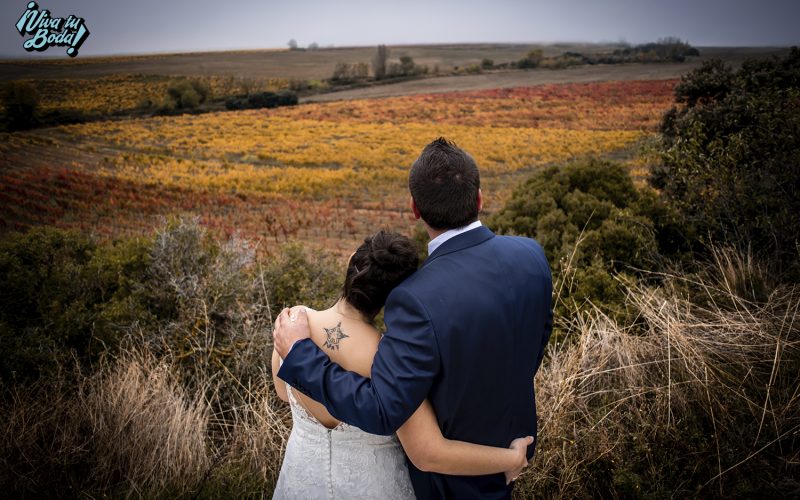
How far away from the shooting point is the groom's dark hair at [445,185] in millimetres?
1666

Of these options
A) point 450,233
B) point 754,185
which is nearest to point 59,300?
point 450,233

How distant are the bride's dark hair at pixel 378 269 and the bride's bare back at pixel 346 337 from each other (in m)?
0.06

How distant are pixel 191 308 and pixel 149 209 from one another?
404 inches

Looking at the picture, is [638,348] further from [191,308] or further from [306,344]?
[191,308]

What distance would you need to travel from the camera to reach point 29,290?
526 cm

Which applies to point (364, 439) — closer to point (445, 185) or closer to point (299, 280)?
point (445, 185)

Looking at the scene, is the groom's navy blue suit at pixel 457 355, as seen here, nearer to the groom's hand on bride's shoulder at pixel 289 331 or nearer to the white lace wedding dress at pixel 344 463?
the groom's hand on bride's shoulder at pixel 289 331

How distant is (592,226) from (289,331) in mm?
5372

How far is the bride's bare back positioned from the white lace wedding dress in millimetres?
341

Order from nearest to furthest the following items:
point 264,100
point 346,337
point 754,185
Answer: point 346,337, point 754,185, point 264,100

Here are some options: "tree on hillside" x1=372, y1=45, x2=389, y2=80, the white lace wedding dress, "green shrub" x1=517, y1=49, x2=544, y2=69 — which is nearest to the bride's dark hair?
the white lace wedding dress

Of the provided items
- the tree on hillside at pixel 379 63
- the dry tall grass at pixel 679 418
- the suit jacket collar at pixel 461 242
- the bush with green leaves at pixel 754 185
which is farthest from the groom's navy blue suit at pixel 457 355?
the tree on hillside at pixel 379 63

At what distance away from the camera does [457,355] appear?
61.9 inches

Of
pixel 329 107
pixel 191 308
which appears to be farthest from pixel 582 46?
pixel 191 308
